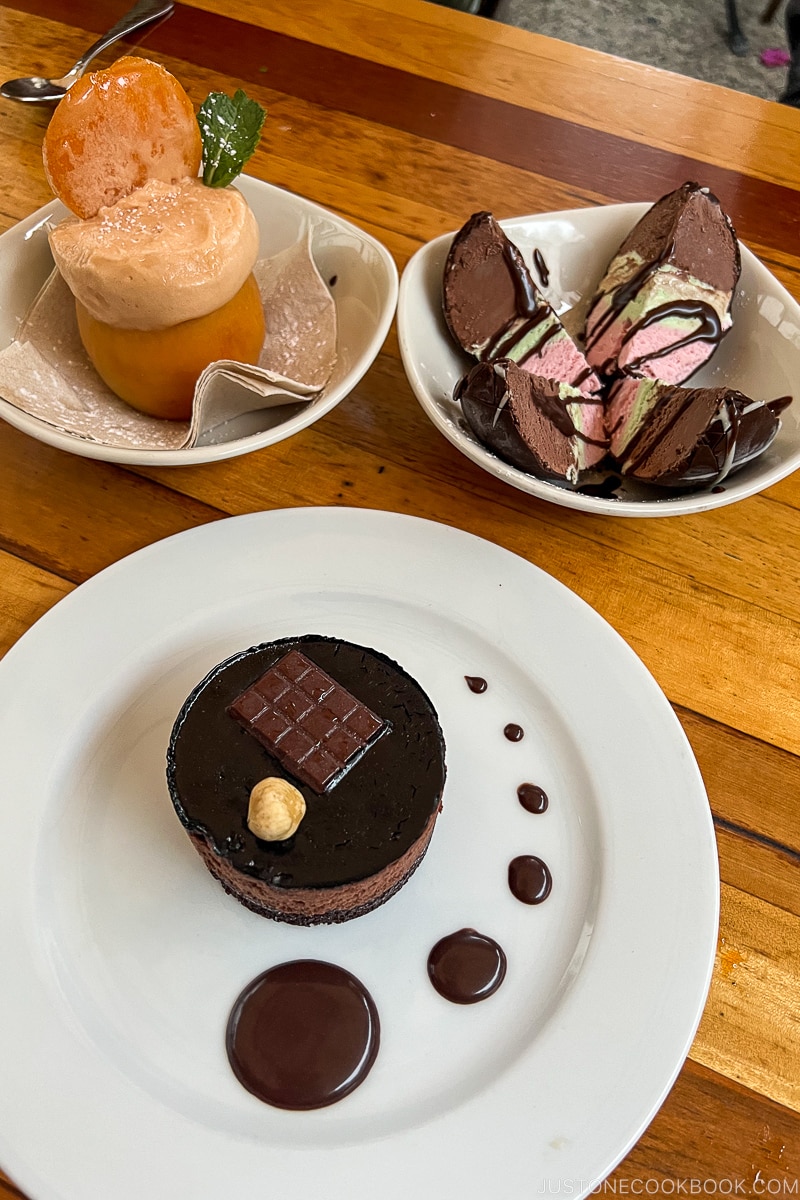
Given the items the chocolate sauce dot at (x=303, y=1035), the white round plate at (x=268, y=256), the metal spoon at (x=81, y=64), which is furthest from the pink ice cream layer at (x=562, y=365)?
the metal spoon at (x=81, y=64)

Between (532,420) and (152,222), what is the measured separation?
1.66 ft

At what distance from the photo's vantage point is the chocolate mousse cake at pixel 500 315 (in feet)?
4.08

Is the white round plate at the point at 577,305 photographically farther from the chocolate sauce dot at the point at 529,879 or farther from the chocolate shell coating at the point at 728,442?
the chocolate sauce dot at the point at 529,879

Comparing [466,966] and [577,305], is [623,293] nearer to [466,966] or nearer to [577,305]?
[577,305]

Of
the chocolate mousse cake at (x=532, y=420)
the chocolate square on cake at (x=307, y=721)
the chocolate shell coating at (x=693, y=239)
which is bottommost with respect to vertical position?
the chocolate square on cake at (x=307, y=721)

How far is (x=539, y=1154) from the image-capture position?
2.51 ft

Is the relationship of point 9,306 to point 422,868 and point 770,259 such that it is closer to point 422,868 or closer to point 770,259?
point 422,868

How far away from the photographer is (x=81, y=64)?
1.65m

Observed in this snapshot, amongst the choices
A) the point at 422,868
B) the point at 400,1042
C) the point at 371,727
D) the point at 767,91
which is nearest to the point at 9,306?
the point at 371,727

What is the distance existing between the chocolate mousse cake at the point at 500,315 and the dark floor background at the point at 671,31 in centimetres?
281

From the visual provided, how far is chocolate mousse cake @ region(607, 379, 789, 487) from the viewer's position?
109 cm

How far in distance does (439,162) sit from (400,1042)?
1426 mm

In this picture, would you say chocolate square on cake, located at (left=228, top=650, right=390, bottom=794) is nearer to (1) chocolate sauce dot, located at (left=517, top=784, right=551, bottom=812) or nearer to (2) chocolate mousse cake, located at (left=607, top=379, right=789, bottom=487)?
(1) chocolate sauce dot, located at (left=517, top=784, right=551, bottom=812)

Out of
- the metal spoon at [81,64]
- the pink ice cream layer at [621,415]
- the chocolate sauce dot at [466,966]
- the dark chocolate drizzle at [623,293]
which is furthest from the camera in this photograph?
the metal spoon at [81,64]
